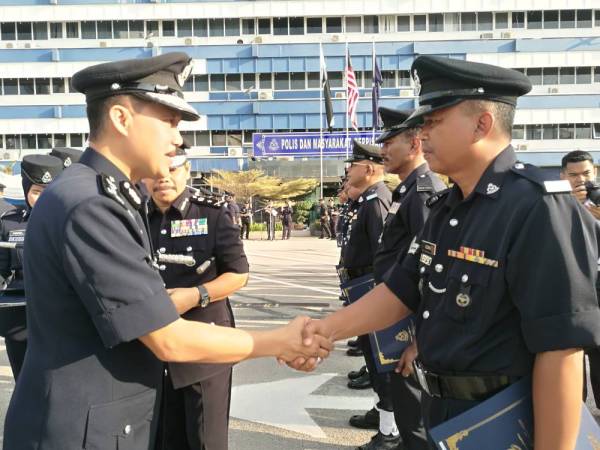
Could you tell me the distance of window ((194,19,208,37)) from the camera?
41969mm

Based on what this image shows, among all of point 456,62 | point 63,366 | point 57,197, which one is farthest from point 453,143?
point 63,366

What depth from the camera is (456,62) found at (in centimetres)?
206

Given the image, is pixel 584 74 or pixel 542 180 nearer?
pixel 542 180

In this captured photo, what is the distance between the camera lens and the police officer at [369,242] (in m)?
3.85

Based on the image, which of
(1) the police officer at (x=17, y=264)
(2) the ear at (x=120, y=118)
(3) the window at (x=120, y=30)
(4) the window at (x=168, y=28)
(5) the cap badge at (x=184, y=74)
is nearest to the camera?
(2) the ear at (x=120, y=118)

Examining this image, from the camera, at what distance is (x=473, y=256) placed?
1.88 metres

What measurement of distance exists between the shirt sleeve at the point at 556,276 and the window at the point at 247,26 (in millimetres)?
43970

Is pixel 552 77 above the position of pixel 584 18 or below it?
below

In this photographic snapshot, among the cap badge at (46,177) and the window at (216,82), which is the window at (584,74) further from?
the cap badge at (46,177)

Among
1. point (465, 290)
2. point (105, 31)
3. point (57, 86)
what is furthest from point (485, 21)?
point (465, 290)

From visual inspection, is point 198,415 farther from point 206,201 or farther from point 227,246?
point 206,201

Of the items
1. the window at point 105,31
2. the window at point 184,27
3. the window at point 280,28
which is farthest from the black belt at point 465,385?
the window at point 105,31

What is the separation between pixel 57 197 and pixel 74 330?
424mm

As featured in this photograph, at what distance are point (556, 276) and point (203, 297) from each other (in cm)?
190
